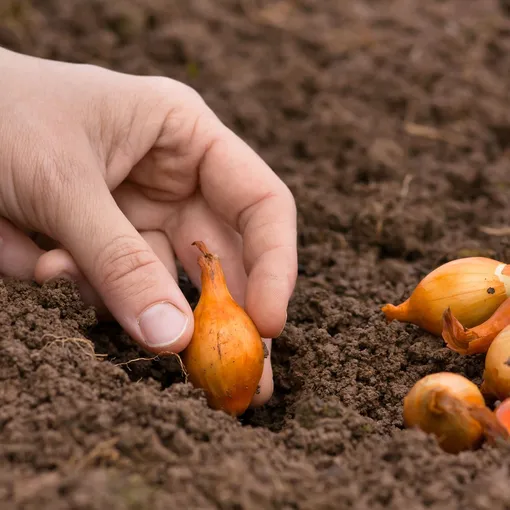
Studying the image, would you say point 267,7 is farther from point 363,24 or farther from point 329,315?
point 329,315

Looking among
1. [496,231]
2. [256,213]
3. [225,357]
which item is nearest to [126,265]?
[225,357]

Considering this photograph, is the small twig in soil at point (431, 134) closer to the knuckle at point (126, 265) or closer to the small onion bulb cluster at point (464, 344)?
the small onion bulb cluster at point (464, 344)

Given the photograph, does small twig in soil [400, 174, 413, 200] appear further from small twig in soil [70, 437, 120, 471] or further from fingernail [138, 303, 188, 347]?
small twig in soil [70, 437, 120, 471]

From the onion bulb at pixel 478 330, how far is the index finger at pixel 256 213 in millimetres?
390

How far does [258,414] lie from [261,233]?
470 millimetres

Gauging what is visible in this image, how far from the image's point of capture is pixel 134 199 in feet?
7.69

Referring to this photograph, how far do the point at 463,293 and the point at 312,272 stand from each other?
709 millimetres

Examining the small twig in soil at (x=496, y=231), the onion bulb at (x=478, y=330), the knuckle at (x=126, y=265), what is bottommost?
the small twig in soil at (x=496, y=231)

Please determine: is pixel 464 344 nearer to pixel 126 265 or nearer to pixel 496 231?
pixel 126 265

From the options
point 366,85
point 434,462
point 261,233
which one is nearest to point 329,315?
point 261,233

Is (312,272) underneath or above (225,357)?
underneath

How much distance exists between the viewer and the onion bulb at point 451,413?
152 centimetres

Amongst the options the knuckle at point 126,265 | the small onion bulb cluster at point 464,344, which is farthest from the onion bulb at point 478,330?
the knuckle at point 126,265

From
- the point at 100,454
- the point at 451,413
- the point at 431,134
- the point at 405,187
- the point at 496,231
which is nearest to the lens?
the point at 100,454
